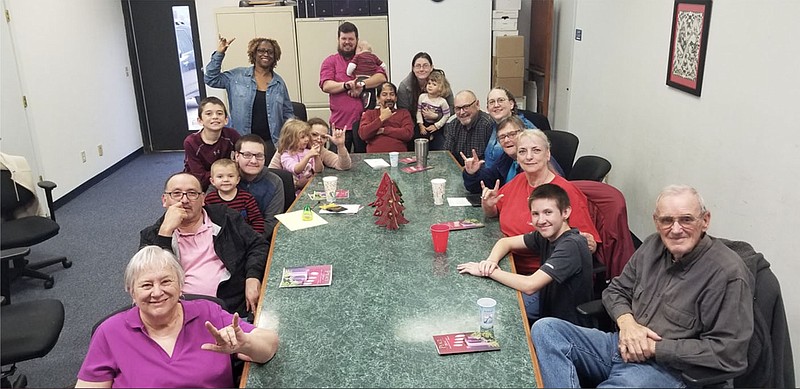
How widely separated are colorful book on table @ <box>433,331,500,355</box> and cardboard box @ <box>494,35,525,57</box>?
16.2 ft

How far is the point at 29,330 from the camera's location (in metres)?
2.58

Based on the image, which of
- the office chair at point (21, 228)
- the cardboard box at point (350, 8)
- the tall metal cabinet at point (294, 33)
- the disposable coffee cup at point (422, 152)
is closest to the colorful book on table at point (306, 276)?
the disposable coffee cup at point (422, 152)

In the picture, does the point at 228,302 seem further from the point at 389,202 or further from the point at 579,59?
the point at 579,59

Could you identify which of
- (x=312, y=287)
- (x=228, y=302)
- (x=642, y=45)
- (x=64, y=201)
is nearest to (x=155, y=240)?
(x=228, y=302)

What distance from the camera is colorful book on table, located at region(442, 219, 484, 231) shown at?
2.84 meters

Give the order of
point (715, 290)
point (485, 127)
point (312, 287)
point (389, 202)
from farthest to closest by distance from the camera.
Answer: point (485, 127)
point (389, 202)
point (312, 287)
point (715, 290)

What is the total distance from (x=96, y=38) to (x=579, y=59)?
17.5ft

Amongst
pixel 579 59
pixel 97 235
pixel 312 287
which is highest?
pixel 579 59

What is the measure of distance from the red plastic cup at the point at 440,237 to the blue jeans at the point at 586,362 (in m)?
0.57

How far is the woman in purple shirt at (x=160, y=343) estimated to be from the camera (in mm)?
1777

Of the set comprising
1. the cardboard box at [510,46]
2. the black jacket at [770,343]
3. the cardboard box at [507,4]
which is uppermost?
the cardboard box at [507,4]

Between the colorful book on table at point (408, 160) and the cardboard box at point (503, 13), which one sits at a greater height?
the cardboard box at point (503, 13)

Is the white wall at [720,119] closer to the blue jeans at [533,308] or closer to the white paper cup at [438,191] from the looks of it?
the blue jeans at [533,308]

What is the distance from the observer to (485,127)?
4121 mm
